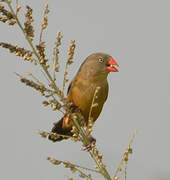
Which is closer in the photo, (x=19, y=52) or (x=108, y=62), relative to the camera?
(x=19, y=52)

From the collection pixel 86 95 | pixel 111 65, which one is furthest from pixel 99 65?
pixel 86 95

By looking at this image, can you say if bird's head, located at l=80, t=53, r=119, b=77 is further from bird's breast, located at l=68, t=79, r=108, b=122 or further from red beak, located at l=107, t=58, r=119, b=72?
bird's breast, located at l=68, t=79, r=108, b=122

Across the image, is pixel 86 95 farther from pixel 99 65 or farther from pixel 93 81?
pixel 99 65

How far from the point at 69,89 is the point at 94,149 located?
10.3 ft

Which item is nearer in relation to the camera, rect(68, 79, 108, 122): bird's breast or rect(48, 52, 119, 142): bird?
rect(68, 79, 108, 122): bird's breast

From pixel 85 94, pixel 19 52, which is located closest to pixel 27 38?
pixel 19 52

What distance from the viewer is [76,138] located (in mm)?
2557

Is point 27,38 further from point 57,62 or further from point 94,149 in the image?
point 94,149

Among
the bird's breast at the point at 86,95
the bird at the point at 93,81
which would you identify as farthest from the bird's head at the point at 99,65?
the bird's breast at the point at 86,95

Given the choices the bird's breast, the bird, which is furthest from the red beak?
the bird's breast

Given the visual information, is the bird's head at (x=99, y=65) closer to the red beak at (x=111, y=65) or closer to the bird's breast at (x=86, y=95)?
the red beak at (x=111, y=65)

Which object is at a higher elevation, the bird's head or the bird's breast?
the bird's head

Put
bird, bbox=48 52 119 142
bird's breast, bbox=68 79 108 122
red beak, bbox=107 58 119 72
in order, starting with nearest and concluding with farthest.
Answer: bird's breast, bbox=68 79 108 122, bird, bbox=48 52 119 142, red beak, bbox=107 58 119 72

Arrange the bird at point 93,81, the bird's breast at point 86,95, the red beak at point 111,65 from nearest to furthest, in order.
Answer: the bird's breast at point 86,95
the bird at point 93,81
the red beak at point 111,65
